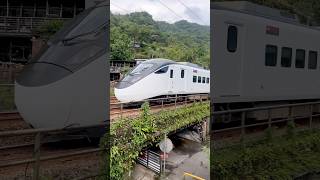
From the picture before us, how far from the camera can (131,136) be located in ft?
9.71

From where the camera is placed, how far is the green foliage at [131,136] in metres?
2.95

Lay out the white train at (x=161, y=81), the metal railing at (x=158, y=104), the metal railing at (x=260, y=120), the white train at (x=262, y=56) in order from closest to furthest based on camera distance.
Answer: the metal railing at (x=158, y=104) < the white train at (x=161, y=81) < the metal railing at (x=260, y=120) < the white train at (x=262, y=56)

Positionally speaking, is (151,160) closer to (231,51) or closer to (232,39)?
(231,51)

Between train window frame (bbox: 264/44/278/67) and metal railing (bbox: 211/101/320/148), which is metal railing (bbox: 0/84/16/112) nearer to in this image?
metal railing (bbox: 211/101/320/148)

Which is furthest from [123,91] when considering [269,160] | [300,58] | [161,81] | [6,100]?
[300,58]

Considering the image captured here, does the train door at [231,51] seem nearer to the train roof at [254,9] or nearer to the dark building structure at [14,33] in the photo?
the train roof at [254,9]

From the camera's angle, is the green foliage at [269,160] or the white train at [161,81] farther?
the green foliage at [269,160]

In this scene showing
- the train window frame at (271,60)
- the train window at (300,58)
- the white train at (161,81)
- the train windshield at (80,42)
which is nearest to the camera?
the white train at (161,81)

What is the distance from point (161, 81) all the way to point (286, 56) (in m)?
6.31

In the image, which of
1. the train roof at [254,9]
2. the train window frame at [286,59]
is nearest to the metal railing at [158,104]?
the train roof at [254,9]

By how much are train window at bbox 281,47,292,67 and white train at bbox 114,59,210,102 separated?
237 inches

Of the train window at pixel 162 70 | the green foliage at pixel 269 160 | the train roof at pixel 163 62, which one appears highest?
the train roof at pixel 163 62

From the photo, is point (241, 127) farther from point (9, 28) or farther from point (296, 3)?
point (9, 28)

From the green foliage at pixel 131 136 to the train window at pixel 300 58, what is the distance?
7.27m
